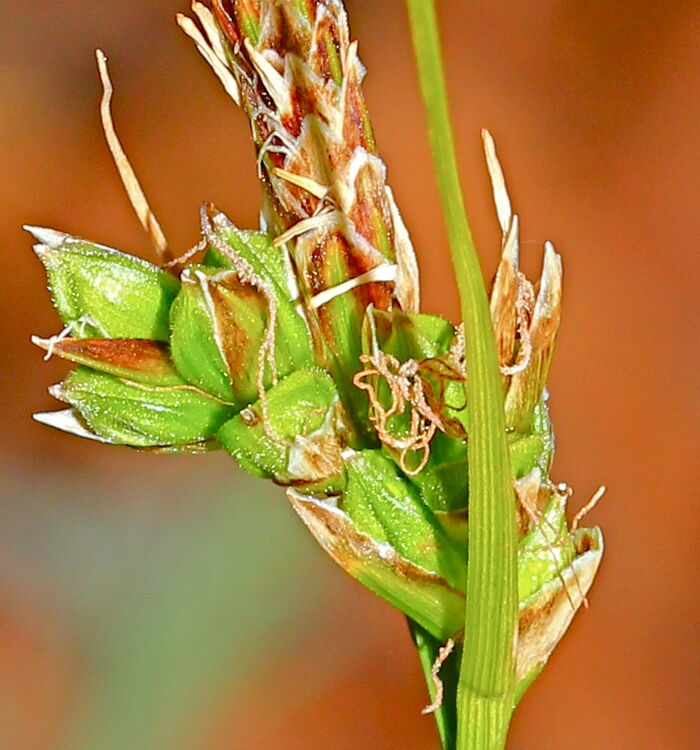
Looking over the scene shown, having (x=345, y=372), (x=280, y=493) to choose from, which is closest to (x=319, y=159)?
(x=345, y=372)

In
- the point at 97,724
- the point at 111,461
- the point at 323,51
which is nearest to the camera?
the point at 323,51

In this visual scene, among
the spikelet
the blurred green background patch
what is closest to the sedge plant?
the spikelet

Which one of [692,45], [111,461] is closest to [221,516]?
[111,461]

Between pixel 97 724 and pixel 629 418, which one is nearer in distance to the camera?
pixel 97 724

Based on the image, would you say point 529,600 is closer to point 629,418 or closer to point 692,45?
point 629,418

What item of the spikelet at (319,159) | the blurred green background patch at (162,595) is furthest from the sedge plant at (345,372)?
the blurred green background patch at (162,595)

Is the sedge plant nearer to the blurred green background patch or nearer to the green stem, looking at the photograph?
the green stem
